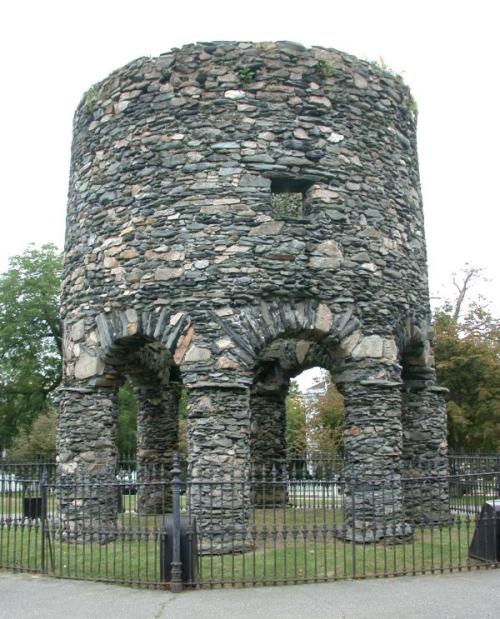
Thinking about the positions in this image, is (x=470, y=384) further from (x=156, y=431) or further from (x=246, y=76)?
(x=246, y=76)

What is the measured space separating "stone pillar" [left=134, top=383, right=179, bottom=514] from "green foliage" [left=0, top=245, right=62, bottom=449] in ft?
50.8

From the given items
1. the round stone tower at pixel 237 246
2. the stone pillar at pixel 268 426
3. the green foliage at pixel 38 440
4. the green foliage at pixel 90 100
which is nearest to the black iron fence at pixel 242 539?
the round stone tower at pixel 237 246

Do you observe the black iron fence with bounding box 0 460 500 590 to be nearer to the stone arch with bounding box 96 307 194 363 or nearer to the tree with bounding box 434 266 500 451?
the stone arch with bounding box 96 307 194 363

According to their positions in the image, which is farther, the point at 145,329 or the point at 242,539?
the point at 145,329

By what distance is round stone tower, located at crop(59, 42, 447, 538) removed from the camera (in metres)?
11.4

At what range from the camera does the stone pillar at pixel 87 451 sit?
11891 millimetres

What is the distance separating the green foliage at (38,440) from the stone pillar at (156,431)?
1319cm

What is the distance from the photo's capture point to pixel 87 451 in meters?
12.2

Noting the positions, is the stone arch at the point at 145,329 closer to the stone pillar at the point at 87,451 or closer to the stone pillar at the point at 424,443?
the stone pillar at the point at 87,451

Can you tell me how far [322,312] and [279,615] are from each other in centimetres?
535

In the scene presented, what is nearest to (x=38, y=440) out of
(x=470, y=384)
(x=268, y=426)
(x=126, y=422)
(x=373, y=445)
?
(x=126, y=422)

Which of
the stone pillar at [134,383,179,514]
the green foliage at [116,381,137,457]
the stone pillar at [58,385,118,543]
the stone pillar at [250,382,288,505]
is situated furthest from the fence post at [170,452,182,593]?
the green foliage at [116,381,137,457]

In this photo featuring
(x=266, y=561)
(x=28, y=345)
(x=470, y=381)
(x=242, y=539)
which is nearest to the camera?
(x=266, y=561)

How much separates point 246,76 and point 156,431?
7892mm
